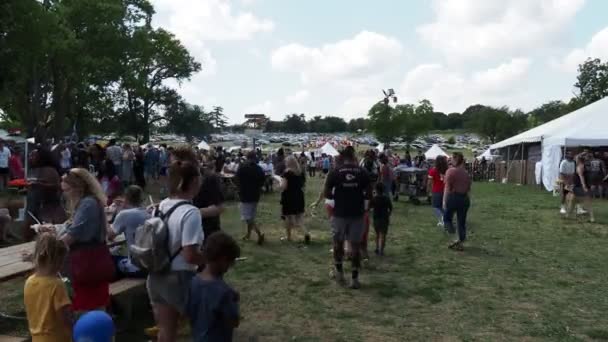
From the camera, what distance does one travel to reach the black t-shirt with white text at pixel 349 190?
7418 mm

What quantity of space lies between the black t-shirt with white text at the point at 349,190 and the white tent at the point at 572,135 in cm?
1815

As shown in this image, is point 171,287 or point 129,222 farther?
point 129,222

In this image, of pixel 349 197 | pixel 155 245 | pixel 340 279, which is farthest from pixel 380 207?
pixel 155 245

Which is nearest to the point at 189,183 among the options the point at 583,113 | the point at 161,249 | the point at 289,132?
the point at 161,249

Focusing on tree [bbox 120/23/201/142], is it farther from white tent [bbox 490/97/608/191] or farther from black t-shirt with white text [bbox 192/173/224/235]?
black t-shirt with white text [bbox 192/173/224/235]

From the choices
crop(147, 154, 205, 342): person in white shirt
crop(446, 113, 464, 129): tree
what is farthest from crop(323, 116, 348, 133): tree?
crop(147, 154, 205, 342): person in white shirt

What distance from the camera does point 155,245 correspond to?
386 cm

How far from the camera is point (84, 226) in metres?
4.12

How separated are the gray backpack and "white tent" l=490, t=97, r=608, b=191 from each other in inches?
867

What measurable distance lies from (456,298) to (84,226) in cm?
472

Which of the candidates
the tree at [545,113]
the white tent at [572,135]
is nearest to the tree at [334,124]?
the tree at [545,113]

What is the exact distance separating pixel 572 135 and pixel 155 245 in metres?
22.6

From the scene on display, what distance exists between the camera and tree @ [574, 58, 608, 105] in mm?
63406

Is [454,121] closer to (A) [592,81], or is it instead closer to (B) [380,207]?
(A) [592,81]
